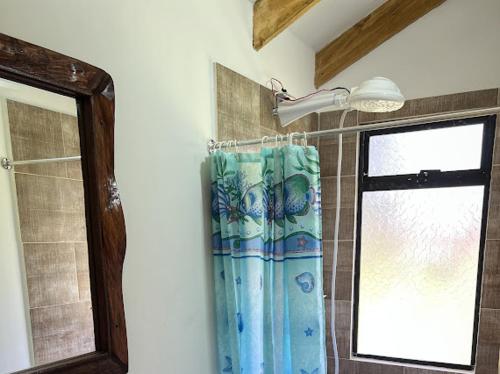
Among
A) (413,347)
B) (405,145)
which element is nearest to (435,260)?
(413,347)

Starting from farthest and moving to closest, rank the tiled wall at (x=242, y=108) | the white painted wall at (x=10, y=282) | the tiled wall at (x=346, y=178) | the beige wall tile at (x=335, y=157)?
the beige wall tile at (x=335, y=157), the tiled wall at (x=346, y=178), the tiled wall at (x=242, y=108), the white painted wall at (x=10, y=282)

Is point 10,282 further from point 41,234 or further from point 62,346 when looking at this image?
point 62,346

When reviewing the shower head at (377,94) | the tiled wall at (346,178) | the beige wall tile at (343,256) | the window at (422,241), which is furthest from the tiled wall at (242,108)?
the beige wall tile at (343,256)

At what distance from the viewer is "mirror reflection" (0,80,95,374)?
715 millimetres

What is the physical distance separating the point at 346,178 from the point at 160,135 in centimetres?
153

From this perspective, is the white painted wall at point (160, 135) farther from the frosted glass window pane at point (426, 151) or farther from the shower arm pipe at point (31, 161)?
the frosted glass window pane at point (426, 151)

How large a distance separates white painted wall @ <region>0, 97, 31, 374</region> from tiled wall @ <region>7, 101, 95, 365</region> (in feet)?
0.05

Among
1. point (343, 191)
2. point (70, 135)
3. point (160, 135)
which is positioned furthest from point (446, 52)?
point (70, 135)

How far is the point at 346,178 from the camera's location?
2293 millimetres

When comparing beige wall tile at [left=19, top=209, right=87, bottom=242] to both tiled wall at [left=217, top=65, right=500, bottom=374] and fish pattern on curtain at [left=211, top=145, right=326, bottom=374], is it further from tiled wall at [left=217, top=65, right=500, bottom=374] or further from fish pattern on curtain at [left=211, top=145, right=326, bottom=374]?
tiled wall at [left=217, top=65, right=500, bottom=374]

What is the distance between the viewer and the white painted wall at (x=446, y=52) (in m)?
1.95

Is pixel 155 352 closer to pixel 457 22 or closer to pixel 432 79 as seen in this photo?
pixel 432 79

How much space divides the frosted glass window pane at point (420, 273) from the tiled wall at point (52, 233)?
1.95 m

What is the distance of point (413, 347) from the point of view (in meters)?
2.22
